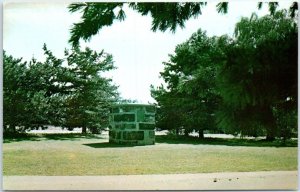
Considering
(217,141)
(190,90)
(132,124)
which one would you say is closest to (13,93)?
(132,124)

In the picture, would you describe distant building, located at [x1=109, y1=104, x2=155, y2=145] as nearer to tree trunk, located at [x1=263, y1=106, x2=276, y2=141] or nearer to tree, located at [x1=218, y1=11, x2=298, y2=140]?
tree, located at [x1=218, y1=11, x2=298, y2=140]

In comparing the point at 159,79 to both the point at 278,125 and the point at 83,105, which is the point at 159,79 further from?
the point at 278,125

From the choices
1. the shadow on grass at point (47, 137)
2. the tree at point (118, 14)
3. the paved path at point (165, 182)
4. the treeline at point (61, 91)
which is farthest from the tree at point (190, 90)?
the tree at point (118, 14)

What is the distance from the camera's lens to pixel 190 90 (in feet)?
18.2

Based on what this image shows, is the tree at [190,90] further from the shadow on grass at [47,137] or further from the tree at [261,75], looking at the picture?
the shadow on grass at [47,137]

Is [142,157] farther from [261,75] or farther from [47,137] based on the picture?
[261,75]

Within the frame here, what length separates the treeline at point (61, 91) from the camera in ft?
18.0

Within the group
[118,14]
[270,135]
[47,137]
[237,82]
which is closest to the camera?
[118,14]

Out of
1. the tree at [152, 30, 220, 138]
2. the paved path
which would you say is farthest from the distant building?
the paved path

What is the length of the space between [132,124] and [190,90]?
2.99 ft

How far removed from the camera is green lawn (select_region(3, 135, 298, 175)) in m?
5.59

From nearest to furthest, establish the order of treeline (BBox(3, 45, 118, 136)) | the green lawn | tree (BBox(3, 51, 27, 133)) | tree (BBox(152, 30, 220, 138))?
1. tree (BBox(152, 30, 220, 138))
2. tree (BBox(3, 51, 27, 133))
3. treeline (BBox(3, 45, 118, 136))
4. the green lawn

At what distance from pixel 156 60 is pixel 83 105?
3.80 ft

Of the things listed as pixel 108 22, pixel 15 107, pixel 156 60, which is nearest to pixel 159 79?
pixel 156 60
